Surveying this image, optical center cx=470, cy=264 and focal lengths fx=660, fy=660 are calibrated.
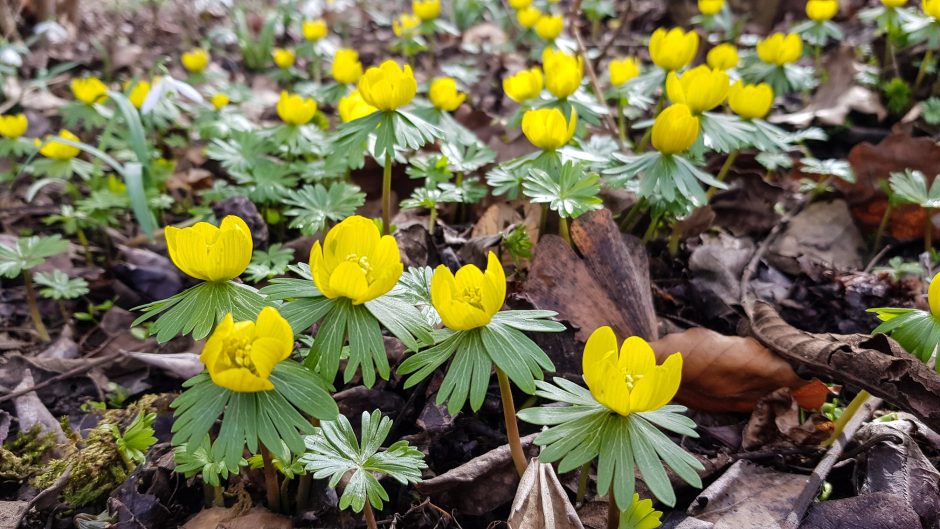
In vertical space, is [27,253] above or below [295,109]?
below

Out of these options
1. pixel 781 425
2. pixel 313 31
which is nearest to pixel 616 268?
pixel 781 425

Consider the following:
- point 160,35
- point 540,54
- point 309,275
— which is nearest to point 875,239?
point 540,54

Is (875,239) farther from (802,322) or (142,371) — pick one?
(142,371)

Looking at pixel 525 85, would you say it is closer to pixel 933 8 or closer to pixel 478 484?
pixel 478 484

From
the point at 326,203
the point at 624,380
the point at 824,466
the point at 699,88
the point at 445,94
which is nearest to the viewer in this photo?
the point at 624,380

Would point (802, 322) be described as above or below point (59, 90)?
above

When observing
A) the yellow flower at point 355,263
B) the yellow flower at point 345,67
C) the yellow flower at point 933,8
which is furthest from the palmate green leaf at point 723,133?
the yellow flower at point 345,67
